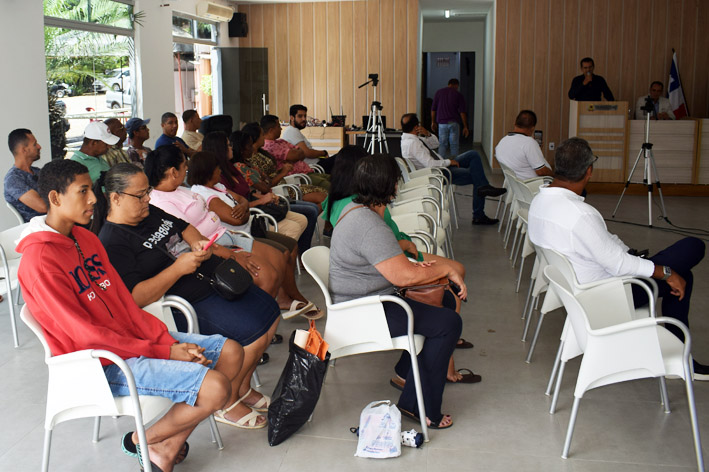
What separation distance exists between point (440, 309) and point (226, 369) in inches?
37.2

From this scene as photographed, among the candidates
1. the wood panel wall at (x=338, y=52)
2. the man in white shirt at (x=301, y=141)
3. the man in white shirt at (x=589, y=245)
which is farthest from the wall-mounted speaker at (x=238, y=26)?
the man in white shirt at (x=589, y=245)

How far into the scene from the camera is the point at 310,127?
10812 millimetres

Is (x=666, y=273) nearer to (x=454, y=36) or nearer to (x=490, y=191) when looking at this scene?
(x=490, y=191)

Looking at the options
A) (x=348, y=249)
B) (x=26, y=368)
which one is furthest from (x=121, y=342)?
(x=26, y=368)

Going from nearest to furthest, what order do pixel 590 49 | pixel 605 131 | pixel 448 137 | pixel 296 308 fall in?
1. pixel 296 308
2. pixel 605 131
3. pixel 590 49
4. pixel 448 137

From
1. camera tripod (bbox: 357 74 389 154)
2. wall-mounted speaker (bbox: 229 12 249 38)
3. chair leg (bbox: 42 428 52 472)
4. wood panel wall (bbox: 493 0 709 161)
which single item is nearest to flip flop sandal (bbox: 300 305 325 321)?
chair leg (bbox: 42 428 52 472)

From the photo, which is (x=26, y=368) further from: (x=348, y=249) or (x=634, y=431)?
(x=634, y=431)

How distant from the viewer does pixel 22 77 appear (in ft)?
21.7

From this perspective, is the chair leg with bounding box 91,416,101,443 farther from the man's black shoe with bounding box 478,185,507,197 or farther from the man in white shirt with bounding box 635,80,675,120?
the man in white shirt with bounding box 635,80,675,120

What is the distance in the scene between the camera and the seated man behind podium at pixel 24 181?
4.78 meters

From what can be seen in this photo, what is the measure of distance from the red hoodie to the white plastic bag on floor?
855mm

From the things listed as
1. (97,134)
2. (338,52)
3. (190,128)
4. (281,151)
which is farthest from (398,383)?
(338,52)

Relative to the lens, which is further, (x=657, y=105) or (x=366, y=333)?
(x=657, y=105)

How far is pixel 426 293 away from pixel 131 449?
1.35 meters
